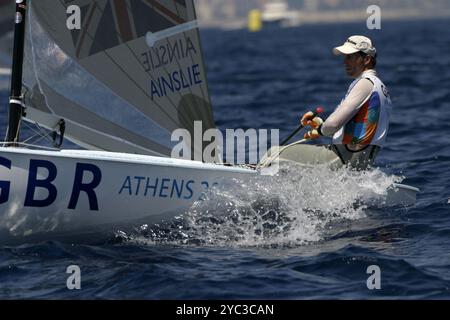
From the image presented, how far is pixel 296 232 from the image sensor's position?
646 centimetres

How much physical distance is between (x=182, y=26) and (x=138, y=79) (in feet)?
1.83

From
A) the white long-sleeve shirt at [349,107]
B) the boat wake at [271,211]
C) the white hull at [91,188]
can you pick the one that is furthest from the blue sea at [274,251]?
the white long-sleeve shirt at [349,107]

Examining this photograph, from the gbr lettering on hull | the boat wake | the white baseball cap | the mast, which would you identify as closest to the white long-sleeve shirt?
the white baseball cap

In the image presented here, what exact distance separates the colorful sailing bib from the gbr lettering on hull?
1815 mm

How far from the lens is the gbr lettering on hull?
19.5 ft

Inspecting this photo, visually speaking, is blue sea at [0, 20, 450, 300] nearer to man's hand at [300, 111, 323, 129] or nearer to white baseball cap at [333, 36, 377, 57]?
man's hand at [300, 111, 323, 129]

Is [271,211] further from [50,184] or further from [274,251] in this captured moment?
[50,184]

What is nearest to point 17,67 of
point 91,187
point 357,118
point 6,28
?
point 6,28

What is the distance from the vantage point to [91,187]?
612 cm

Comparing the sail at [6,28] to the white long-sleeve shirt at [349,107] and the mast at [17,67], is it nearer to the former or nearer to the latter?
the mast at [17,67]

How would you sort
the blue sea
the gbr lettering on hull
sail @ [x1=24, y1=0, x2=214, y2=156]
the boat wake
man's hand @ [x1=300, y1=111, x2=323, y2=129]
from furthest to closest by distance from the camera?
man's hand @ [x1=300, y1=111, x2=323, y2=129] → sail @ [x1=24, y1=0, x2=214, y2=156] → the boat wake → the gbr lettering on hull → the blue sea

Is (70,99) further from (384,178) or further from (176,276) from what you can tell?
(384,178)

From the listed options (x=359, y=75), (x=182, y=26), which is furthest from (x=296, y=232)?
(x=182, y=26)

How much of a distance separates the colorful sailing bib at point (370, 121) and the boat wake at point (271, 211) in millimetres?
230
